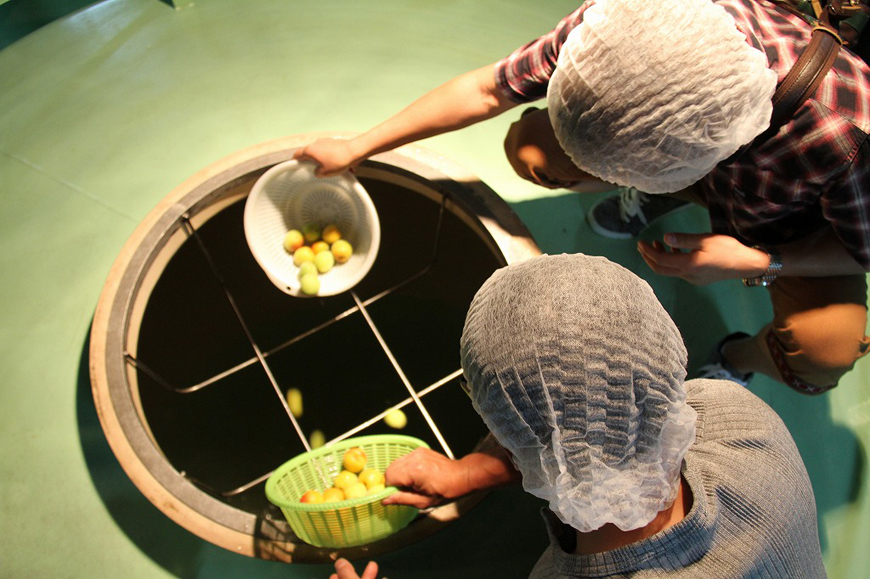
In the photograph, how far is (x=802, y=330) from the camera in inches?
49.3

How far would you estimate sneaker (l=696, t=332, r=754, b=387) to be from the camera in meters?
1.48

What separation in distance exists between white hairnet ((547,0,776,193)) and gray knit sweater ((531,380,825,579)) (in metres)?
0.44

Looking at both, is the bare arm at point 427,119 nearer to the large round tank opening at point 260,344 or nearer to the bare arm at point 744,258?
the large round tank opening at point 260,344

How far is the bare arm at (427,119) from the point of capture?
1276 millimetres

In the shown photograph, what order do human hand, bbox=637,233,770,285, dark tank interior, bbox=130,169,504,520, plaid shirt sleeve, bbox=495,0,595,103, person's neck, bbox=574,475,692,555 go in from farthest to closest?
dark tank interior, bbox=130,169,504,520 < human hand, bbox=637,233,770,285 < plaid shirt sleeve, bbox=495,0,595,103 < person's neck, bbox=574,475,692,555

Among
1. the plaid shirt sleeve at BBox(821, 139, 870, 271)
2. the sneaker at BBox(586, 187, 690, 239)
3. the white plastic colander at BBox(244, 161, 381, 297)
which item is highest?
the white plastic colander at BBox(244, 161, 381, 297)

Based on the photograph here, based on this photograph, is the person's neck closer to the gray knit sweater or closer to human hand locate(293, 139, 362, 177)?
the gray knit sweater

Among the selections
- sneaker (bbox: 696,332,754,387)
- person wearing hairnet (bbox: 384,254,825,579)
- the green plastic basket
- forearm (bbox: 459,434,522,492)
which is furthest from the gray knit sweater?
sneaker (bbox: 696,332,754,387)

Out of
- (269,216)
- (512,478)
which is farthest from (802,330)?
(269,216)

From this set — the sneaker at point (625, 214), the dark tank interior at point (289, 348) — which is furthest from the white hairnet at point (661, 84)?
the dark tank interior at point (289, 348)

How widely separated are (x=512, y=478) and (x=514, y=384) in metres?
0.48

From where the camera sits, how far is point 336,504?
3.28 feet

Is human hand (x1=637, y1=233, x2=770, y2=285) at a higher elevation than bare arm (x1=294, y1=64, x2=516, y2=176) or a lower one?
lower

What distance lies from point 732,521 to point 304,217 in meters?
1.21
